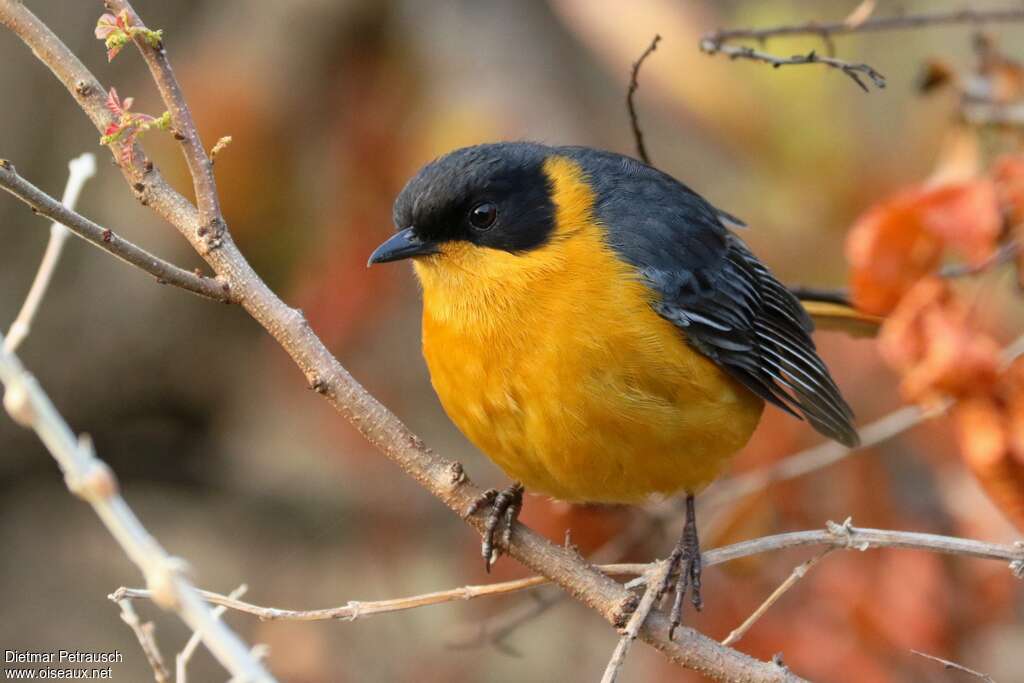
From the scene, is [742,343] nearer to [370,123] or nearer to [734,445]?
[734,445]

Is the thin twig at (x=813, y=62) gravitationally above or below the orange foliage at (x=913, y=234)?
above

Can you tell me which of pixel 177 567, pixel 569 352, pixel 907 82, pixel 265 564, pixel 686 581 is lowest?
pixel 177 567

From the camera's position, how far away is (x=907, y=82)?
8.47 m

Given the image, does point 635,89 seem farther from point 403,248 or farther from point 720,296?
point 403,248

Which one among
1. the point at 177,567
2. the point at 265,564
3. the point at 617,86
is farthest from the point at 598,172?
the point at 265,564

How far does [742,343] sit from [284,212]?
337 cm

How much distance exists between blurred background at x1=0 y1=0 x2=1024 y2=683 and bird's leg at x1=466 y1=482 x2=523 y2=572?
1103 mm

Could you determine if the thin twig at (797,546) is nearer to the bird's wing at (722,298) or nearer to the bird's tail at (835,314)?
the bird's wing at (722,298)

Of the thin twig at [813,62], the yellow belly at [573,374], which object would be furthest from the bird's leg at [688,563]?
the thin twig at [813,62]

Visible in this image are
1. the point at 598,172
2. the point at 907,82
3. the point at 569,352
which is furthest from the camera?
the point at 907,82

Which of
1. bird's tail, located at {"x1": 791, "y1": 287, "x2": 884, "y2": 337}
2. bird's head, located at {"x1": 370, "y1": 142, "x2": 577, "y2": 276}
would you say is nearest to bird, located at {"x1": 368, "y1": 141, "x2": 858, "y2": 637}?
bird's head, located at {"x1": 370, "y1": 142, "x2": 577, "y2": 276}

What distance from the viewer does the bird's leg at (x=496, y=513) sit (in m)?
3.15

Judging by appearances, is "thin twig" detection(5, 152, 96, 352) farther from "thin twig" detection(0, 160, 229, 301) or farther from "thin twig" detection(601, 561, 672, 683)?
"thin twig" detection(601, 561, 672, 683)

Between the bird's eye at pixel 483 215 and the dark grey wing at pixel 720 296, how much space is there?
382mm
